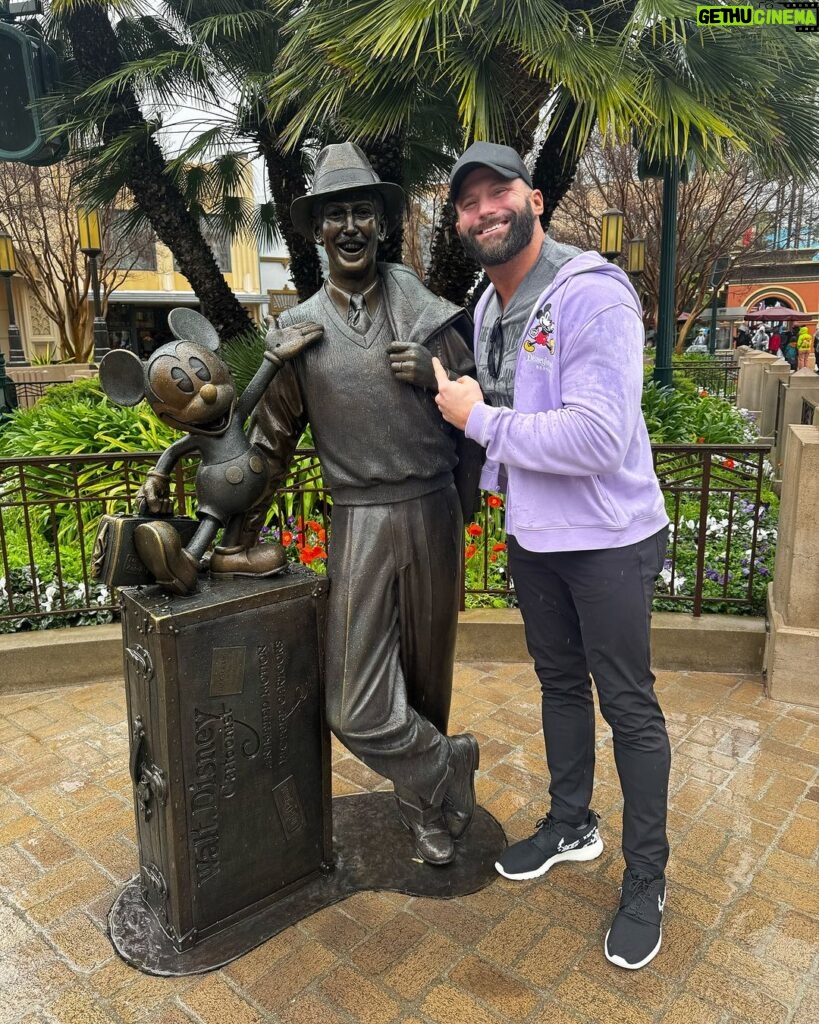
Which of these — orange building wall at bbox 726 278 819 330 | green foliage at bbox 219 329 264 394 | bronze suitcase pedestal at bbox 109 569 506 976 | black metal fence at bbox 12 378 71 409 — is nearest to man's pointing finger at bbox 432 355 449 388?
bronze suitcase pedestal at bbox 109 569 506 976

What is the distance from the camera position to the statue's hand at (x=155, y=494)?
2.26 metres

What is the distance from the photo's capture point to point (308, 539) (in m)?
5.43

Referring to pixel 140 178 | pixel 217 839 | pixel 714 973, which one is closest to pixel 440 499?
pixel 217 839

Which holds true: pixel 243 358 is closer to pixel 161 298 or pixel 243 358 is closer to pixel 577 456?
pixel 577 456

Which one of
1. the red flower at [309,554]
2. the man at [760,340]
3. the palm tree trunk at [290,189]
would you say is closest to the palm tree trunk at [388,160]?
the palm tree trunk at [290,189]

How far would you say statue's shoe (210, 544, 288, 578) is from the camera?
240 centimetres

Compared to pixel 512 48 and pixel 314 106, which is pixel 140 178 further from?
pixel 512 48

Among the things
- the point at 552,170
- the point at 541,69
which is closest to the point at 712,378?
the point at 552,170

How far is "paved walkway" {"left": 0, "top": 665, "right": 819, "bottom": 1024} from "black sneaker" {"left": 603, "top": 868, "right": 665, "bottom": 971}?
49 mm

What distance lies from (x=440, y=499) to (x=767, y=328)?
38.6 metres

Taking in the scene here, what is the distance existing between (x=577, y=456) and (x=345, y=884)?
5.48 ft

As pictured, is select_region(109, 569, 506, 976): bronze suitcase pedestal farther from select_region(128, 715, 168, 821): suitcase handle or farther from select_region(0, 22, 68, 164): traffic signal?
select_region(0, 22, 68, 164): traffic signal

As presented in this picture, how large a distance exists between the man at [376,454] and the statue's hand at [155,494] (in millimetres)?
307

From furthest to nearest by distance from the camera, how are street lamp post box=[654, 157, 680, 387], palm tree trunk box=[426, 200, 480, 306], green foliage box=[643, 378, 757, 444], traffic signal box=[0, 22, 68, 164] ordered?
1. street lamp post box=[654, 157, 680, 387]
2. green foliage box=[643, 378, 757, 444]
3. palm tree trunk box=[426, 200, 480, 306]
4. traffic signal box=[0, 22, 68, 164]
